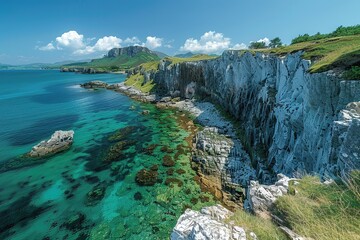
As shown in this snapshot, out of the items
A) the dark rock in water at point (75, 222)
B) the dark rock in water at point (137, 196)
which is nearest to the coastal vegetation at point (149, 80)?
the dark rock in water at point (137, 196)

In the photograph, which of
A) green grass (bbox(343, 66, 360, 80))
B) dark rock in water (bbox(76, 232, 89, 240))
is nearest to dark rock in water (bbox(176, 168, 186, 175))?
dark rock in water (bbox(76, 232, 89, 240))

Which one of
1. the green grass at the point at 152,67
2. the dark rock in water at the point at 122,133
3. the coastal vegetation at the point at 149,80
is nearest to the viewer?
the dark rock in water at the point at 122,133

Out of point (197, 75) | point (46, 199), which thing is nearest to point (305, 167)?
point (46, 199)

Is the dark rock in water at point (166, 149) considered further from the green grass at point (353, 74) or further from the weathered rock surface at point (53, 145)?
the green grass at point (353, 74)

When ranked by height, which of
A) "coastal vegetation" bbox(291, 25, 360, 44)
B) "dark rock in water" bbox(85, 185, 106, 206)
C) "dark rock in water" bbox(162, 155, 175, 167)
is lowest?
"dark rock in water" bbox(85, 185, 106, 206)

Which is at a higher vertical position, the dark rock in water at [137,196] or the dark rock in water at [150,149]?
the dark rock in water at [150,149]

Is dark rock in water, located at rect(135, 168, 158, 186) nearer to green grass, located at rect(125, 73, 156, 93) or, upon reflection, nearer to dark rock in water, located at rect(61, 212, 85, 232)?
dark rock in water, located at rect(61, 212, 85, 232)
